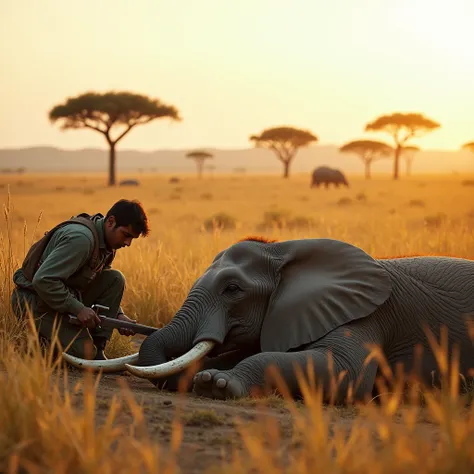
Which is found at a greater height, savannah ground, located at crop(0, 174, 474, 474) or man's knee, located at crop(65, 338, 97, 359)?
savannah ground, located at crop(0, 174, 474, 474)

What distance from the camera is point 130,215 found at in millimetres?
5098

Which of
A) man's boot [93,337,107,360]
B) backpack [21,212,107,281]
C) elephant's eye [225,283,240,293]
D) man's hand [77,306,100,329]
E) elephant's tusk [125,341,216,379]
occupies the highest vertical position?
backpack [21,212,107,281]

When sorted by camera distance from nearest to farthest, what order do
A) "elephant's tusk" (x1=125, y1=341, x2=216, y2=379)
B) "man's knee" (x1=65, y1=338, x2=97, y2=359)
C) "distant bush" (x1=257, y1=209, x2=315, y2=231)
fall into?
1. "elephant's tusk" (x1=125, y1=341, x2=216, y2=379)
2. "man's knee" (x1=65, y1=338, x2=97, y2=359)
3. "distant bush" (x1=257, y1=209, x2=315, y2=231)

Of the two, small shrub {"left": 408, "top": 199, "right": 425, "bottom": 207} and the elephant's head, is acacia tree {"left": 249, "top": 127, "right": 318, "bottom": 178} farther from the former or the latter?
the elephant's head

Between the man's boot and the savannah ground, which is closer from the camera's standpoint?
the savannah ground

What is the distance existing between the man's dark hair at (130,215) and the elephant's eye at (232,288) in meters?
0.67

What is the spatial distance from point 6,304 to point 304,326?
212 cm

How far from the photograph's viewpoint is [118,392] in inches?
163

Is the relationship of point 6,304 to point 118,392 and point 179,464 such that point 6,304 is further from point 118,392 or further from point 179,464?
point 179,464

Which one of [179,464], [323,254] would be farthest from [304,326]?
[179,464]

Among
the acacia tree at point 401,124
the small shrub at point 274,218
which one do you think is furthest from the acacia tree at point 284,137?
the small shrub at point 274,218

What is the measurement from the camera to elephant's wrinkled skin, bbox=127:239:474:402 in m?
4.54

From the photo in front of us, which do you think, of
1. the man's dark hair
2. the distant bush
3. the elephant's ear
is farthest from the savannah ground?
the distant bush

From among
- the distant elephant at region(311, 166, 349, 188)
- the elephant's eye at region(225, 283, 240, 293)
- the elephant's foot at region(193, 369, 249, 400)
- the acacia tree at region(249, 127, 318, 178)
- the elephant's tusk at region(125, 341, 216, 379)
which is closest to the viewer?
the elephant's foot at region(193, 369, 249, 400)
